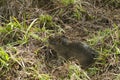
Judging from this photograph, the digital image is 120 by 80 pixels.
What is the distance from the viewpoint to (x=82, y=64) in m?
3.44

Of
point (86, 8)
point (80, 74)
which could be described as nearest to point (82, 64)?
point (80, 74)

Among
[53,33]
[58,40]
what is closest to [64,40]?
[58,40]

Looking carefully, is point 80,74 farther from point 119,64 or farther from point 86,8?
point 86,8

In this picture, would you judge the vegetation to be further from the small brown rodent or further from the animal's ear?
the animal's ear

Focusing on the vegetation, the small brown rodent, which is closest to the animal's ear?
the small brown rodent

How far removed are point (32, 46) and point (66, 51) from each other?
0.36 metres

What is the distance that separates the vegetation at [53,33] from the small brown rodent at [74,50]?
0.23 ft

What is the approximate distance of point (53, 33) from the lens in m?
3.79

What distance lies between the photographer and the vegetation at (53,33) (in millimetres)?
3234

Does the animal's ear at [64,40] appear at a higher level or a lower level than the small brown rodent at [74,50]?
higher

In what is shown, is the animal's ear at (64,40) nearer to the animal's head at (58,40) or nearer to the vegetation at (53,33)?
the animal's head at (58,40)

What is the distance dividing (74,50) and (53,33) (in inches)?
17.2

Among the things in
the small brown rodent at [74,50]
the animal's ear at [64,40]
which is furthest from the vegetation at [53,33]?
the animal's ear at [64,40]

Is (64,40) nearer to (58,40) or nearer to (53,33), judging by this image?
(58,40)
